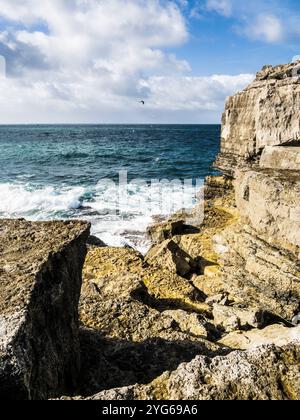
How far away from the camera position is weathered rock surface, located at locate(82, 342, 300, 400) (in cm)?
309

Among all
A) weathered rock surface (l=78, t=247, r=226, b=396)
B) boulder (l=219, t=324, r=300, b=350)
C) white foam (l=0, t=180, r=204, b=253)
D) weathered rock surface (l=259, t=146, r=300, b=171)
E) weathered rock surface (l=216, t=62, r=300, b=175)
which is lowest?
white foam (l=0, t=180, r=204, b=253)

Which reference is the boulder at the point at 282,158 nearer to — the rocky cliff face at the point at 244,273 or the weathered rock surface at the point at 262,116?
the rocky cliff face at the point at 244,273

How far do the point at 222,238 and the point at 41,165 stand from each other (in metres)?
43.1

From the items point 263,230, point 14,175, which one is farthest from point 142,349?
point 14,175

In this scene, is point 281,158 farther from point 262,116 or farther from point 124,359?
point 124,359

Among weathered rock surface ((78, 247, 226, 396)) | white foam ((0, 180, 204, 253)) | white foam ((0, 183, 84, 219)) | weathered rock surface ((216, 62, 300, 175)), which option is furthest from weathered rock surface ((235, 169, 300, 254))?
white foam ((0, 183, 84, 219))

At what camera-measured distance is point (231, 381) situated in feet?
10.5

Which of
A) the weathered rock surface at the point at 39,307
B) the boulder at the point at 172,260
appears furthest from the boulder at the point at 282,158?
the weathered rock surface at the point at 39,307
